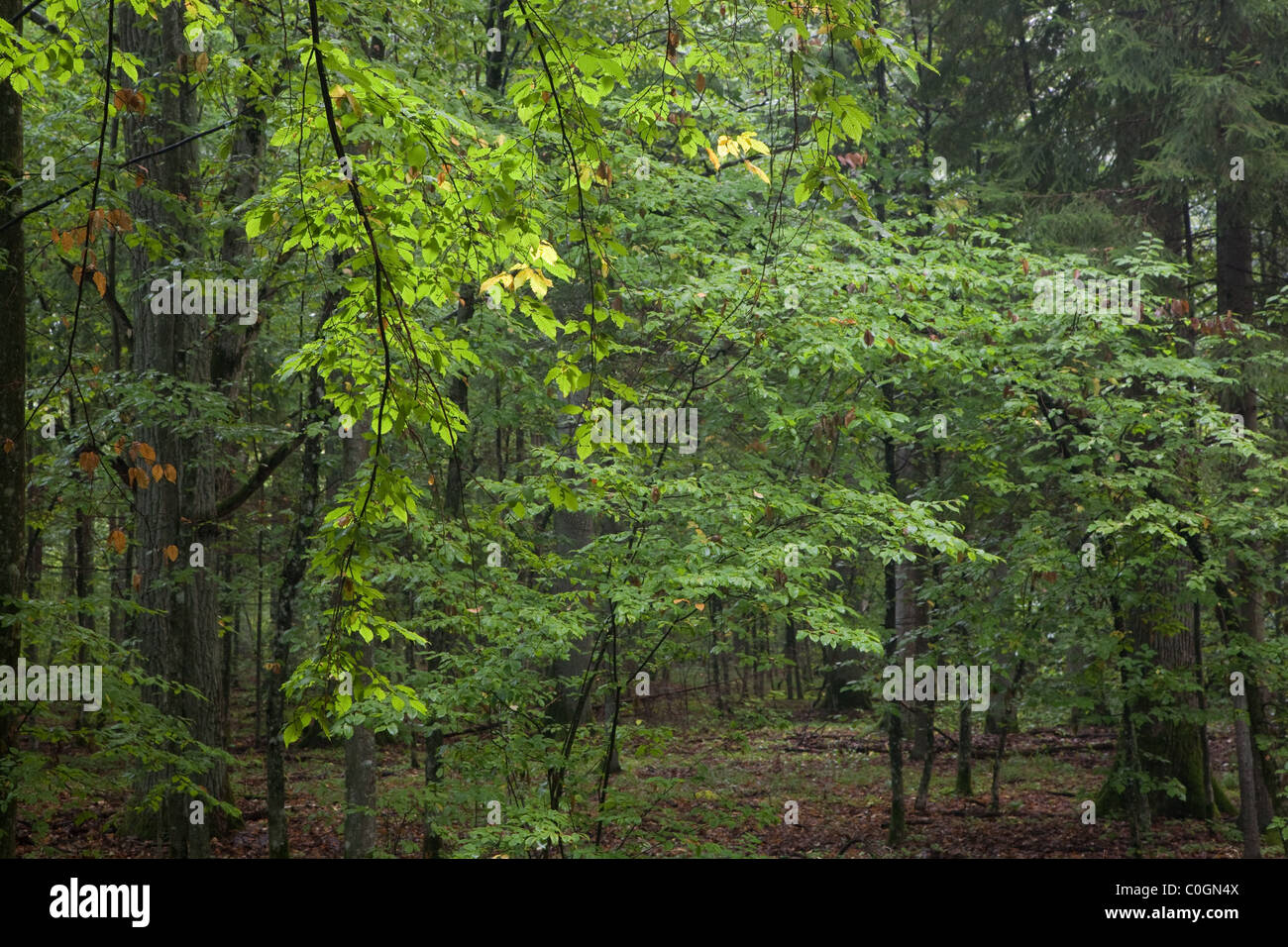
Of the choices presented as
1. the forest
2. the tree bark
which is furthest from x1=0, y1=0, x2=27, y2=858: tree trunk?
the tree bark

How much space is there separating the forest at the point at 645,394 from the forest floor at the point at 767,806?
0.09 meters

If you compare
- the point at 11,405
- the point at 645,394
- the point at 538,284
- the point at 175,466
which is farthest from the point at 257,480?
the point at 538,284

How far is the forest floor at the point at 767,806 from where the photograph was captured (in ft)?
21.9

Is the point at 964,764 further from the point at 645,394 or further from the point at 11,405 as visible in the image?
the point at 11,405

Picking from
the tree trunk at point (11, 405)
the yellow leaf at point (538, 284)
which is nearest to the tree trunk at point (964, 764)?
the tree trunk at point (11, 405)

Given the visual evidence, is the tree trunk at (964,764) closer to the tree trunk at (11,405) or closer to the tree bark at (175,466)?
the tree bark at (175,466)

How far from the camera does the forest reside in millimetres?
3832

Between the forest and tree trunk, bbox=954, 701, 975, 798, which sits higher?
the forest

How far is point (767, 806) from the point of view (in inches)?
287

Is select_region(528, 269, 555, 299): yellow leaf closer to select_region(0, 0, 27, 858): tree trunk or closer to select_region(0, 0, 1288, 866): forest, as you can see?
select_region(0, 0, 1288, 866): forest

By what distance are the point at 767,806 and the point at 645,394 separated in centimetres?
331

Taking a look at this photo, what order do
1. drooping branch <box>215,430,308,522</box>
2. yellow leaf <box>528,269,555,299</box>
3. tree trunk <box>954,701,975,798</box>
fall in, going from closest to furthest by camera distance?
yellow leaf <box>528,269,555,299</box>
drooping branch <box>215,430,308,522</box>
tree trunk <box>954,701,975,798</box>

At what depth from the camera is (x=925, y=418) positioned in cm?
923

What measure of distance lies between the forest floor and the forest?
0.30 ft
